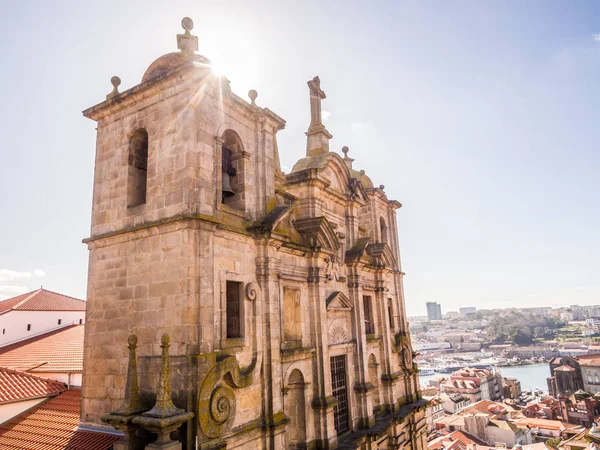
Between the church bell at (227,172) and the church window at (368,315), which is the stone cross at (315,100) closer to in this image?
the church bell at (227,172)

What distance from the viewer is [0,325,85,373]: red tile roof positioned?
15609 mm

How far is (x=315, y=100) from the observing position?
59.4 feet

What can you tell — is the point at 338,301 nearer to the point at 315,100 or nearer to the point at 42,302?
the point at 315,100

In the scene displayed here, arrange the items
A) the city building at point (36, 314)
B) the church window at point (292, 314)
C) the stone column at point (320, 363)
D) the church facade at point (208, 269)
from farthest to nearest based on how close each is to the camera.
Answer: the city building at point (36, 314) → the stone column at point (320, 363) → the church window at point (292, 314) → the church facade at point (208, 269)

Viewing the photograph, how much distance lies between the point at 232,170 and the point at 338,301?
22.6 feet

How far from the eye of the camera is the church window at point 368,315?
1928 cm

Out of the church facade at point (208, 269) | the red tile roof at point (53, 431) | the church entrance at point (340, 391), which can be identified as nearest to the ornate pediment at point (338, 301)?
the church facade at point (208, 269)

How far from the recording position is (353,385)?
16.4 m

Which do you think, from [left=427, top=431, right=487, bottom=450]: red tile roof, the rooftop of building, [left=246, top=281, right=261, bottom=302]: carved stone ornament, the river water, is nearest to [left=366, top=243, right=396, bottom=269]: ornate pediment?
[left=246, top=281, right=261, bottom=302]: carved stone ornament

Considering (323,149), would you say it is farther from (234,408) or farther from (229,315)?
(234,408)

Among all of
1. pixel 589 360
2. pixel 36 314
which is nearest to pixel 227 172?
pixel 36 314

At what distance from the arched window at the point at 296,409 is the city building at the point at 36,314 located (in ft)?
59.4

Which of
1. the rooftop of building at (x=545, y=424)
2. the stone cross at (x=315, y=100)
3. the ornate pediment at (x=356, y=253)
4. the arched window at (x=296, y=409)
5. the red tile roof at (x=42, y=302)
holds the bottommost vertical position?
the rooftop of building at (x=545, y=424)

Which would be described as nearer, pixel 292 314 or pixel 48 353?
pixel 292 314
